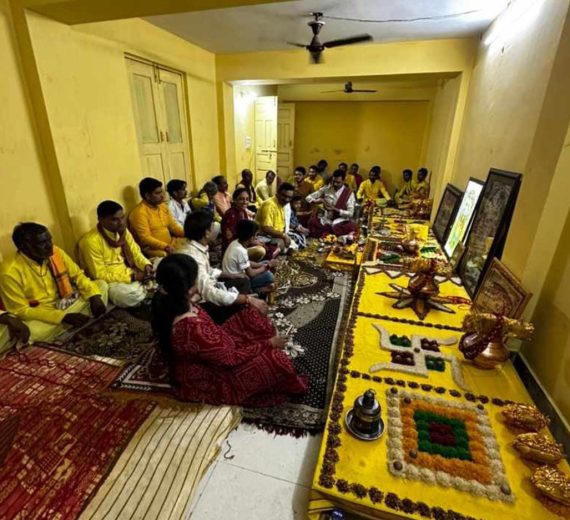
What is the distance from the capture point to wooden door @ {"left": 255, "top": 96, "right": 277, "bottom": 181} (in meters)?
6.68

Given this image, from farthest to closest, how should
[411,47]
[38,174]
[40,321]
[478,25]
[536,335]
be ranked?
[411,47] < [478,25] < [38,174] < [40,321] < [536,335]

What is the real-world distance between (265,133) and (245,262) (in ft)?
16.4

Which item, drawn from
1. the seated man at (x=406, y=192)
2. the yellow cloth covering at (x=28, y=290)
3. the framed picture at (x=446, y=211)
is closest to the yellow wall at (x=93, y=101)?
the yellow cloth covering at (x=28, y=290)

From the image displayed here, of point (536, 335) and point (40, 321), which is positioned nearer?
point (536, 335)

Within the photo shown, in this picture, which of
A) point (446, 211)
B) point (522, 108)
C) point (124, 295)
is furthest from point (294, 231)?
point (522, 108)

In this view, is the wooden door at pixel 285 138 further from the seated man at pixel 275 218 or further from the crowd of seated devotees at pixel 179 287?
the seated man at pixel 275 218

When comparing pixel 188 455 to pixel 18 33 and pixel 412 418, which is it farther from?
pixel 18 33

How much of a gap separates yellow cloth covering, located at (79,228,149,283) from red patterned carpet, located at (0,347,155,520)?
87 cm

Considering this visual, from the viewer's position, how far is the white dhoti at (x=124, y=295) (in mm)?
2750

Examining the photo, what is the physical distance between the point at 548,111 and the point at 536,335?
4.10 ft

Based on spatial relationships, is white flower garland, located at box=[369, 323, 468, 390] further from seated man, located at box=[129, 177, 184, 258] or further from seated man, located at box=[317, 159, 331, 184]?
seated man, located at box=[317, 159, 331, 184]

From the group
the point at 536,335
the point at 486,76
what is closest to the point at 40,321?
the point at 536,335

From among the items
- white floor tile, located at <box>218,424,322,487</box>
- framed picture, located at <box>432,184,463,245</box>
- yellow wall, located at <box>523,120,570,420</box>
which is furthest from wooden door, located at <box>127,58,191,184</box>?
yellow wall, located at <box>523,120,570,420</box>

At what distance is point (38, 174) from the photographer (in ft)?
8.85
